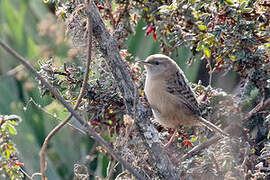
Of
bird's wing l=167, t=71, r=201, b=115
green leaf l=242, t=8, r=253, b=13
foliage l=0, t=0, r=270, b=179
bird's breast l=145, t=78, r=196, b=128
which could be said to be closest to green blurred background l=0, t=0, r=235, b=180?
bird's wing l=167, t=71, r=201, b=115

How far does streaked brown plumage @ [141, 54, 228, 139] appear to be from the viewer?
147 inches

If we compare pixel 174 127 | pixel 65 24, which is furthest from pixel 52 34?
pixel 174 127

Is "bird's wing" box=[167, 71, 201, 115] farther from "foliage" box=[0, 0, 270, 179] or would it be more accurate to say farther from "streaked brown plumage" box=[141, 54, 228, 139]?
"foliage" box=[0, 0, 270, 179]

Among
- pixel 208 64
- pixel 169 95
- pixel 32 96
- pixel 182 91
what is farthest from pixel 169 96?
pixel 32 96

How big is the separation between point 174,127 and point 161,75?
2.15 feet

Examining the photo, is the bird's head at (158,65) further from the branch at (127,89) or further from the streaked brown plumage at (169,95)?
the branch at (127,89)

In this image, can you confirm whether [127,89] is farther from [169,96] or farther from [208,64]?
[169,96]

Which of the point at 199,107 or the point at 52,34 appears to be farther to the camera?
the point at 199,107

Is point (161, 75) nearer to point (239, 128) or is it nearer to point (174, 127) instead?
point (174, 127)

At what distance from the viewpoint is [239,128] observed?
10.5 ft

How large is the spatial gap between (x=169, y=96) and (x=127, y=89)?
141cm

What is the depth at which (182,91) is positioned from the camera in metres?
4.02

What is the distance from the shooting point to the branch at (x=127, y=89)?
2688 mm

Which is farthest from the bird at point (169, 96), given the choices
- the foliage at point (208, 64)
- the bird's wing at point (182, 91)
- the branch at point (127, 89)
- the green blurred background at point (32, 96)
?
the branch at point (127, 89)
